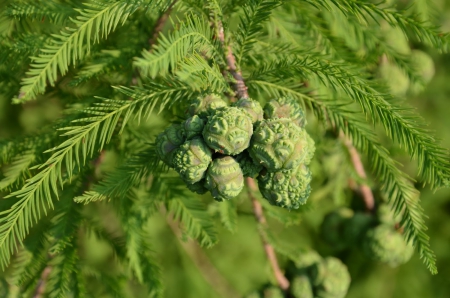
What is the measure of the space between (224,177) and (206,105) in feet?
0.67

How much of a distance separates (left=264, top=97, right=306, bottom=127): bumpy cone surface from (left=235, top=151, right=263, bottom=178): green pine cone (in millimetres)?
133

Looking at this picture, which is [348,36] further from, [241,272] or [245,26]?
[241,272]

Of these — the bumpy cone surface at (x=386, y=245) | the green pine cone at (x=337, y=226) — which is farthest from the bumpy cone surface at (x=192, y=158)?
the green pine cone at (x=337, y=226)

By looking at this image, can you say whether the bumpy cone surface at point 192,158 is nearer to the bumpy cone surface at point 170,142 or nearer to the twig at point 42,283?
the bumpy cone surface at point 170,142

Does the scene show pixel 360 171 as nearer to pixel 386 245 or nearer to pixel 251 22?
pixel 386 245

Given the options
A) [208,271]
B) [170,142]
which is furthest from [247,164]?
[208,271]

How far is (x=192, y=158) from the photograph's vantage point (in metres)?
1.22

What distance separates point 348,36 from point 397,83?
66 centimetres

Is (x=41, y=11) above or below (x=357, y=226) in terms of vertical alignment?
above

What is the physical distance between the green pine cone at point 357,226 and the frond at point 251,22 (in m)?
1.33

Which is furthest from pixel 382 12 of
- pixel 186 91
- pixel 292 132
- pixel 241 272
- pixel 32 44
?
pixel 241 272

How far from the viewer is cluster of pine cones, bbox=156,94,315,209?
120 centimetres

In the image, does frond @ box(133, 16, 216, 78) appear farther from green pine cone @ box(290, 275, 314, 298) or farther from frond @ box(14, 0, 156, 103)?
green pine cone @ box(290, 275, 314, 298)

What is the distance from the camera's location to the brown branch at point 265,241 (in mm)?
1958
